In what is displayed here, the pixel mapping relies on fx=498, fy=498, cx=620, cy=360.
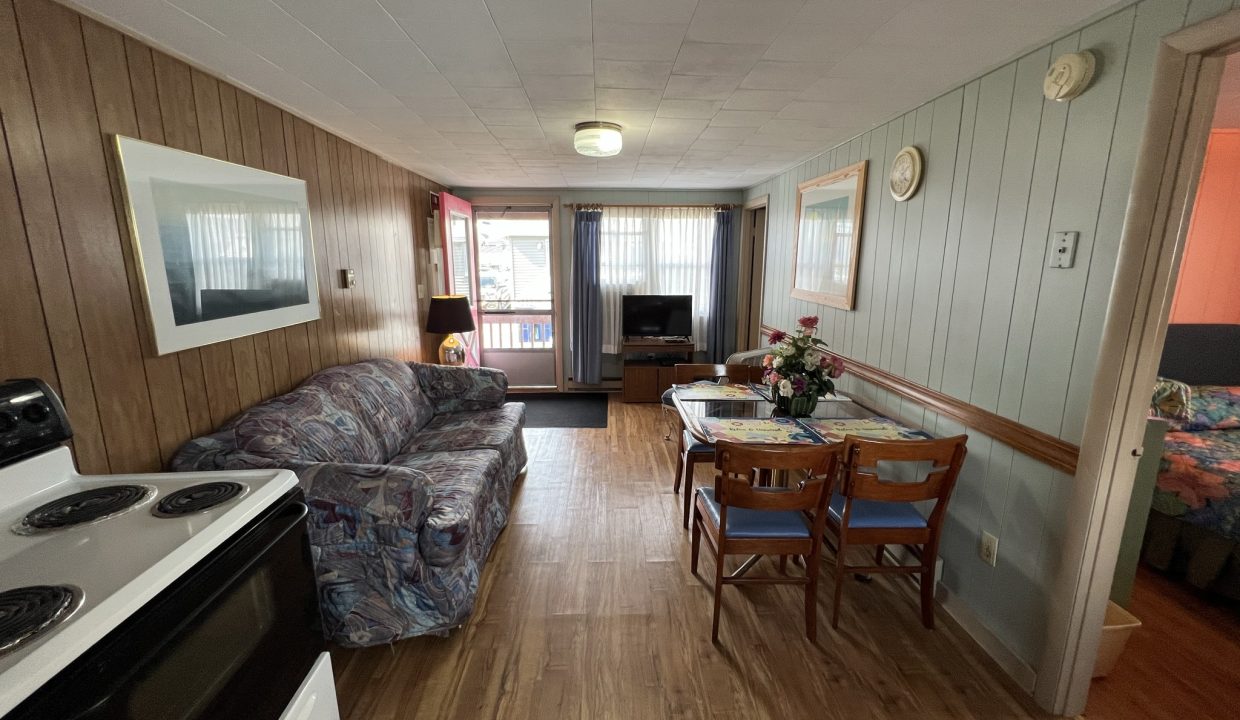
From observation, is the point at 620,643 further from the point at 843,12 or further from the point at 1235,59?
the point at 1235,59

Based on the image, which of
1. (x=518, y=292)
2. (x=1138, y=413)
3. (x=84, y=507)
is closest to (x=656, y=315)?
(x=518, y=292)

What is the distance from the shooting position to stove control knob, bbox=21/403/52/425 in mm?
1184

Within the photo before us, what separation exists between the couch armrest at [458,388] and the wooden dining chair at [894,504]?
2.36 m

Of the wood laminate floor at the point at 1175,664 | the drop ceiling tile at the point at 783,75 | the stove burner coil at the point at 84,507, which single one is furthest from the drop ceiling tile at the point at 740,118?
the wood laminate floor at the point at 1175,664

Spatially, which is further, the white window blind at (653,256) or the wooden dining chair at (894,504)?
the white window blind at (653,256)

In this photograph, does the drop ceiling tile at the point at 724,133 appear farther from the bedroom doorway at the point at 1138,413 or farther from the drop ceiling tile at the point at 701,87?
the bedroom doorway at the point at 1138,413

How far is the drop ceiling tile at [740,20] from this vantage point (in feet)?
4.75

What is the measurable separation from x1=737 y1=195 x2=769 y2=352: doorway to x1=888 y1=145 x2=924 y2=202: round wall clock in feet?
8.09

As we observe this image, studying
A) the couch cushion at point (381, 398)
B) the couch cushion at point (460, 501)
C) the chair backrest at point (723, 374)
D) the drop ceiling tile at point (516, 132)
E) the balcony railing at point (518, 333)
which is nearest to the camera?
the couch cushion at point (460, 501)

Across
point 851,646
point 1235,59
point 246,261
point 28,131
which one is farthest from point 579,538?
point 1235,59

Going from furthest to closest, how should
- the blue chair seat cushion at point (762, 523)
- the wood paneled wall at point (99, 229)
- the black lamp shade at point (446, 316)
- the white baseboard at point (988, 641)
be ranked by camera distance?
the black lamp shade at point (446, 316) → the blue chair seat cushion at point (762, 523) → the white baseboard at point (988, 641) → the wood paneled wall at point (99, 229)

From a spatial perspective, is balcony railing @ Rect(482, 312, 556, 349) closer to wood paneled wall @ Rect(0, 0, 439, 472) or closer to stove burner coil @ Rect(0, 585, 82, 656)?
wood paneled wall @ Rect(0, 0, 439, 472)

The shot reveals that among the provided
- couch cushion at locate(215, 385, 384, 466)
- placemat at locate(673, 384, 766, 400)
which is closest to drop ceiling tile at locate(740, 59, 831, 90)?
placemat at locate(673, 384, 766, 400)

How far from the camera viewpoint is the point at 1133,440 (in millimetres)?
1510
